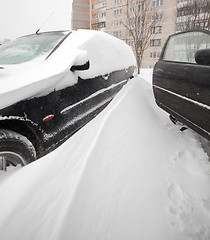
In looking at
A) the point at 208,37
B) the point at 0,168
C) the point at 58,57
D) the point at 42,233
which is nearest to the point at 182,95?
the point at 208,37

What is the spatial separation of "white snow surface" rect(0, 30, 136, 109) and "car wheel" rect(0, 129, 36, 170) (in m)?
0.24

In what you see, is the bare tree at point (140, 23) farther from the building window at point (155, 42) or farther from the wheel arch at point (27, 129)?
the building window at point (155, 42)

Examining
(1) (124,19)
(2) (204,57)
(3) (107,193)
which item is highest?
(1) (124,19)

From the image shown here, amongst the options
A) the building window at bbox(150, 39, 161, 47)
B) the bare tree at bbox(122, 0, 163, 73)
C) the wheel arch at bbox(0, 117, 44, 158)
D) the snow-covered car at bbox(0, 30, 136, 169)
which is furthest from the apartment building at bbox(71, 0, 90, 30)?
the wheel arch at bbox(0, 117, 44, 158)

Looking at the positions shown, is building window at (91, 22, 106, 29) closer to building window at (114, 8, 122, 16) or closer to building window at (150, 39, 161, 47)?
building window at (114, 8, 122, 16)

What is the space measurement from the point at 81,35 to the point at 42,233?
2.30 meters

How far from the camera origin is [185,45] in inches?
91.6

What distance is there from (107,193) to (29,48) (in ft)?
6.78

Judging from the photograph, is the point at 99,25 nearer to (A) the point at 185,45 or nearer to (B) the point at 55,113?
(A) the point at 185,45

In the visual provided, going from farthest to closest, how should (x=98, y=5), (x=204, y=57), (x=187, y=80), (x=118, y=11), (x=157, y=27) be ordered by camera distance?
1. (x=98, y=5)
2. (x=118, y=11)
3. (x=157, y=27)
4. (x=187, y=80)
5. (x=204, y=57)

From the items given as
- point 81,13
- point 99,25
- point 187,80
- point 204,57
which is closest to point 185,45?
point 187,80

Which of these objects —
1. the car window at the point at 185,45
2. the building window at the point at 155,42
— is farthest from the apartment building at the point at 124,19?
the car window at the point at 185,45

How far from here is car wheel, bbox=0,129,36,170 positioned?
1.06 m

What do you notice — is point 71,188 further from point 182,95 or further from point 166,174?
point 182,95
